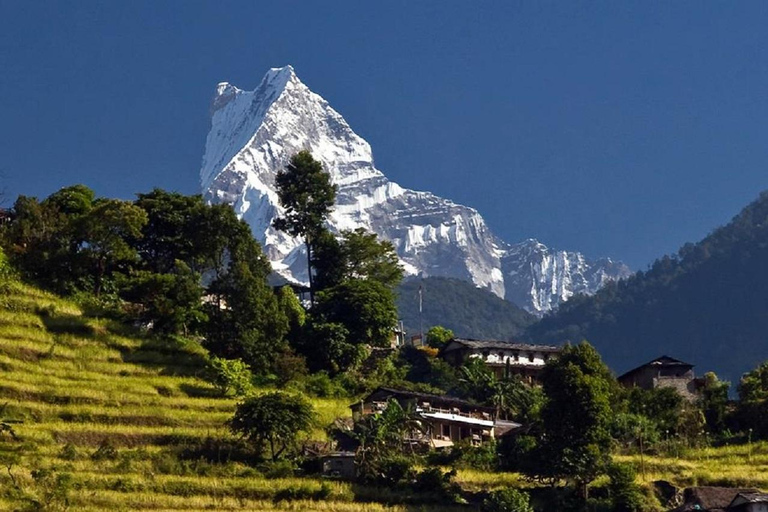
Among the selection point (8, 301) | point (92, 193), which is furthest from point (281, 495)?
point (92, 193)

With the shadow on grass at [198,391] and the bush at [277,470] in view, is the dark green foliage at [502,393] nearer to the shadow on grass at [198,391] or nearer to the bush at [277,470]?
the shadow on grass at [198,391]

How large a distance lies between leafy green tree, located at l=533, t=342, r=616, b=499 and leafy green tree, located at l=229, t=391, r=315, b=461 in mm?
11748

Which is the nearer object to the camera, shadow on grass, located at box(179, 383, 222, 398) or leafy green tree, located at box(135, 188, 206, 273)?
shadow on grass, located at box(179, 383, 222, 398)

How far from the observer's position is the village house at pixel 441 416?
68188 mm

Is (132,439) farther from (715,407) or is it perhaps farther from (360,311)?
(715,407)

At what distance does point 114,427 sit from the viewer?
198ft

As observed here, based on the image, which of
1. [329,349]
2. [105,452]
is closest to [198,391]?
[105,452]

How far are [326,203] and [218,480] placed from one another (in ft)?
120

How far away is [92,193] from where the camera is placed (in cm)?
8438

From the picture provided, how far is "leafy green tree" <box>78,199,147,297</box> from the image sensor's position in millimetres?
73562

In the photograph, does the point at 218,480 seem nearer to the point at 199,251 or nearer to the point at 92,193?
the point at 199,251

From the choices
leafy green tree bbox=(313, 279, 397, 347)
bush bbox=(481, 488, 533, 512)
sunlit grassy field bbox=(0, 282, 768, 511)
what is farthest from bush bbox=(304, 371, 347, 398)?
bush bbox=(481, 488, 533, 512)

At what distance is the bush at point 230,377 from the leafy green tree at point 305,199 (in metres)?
21.1

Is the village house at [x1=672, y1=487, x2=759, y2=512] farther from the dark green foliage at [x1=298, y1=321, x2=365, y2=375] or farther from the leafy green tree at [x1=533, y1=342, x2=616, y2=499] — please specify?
the dark green foliage at [x1=298, y1=321, x2=365, y2=375]
